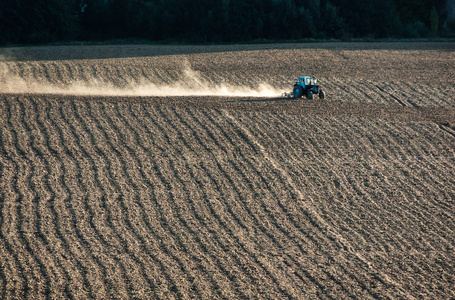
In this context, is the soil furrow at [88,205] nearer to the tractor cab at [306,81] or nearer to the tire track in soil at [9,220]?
the tire track in soil at [9,220]

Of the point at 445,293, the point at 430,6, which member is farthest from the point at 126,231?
the point at 430,6

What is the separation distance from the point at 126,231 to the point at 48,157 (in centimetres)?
686

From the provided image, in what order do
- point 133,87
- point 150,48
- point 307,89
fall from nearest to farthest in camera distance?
1. point 307,89
2. point 133,87
3. point 150,48

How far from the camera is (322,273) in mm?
13680

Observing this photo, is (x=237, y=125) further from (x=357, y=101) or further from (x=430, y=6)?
(x=430, y=6)

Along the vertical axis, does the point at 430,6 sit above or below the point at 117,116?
above

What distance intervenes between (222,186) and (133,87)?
14.3 metres

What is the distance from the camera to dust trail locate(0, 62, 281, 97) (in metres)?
30.2

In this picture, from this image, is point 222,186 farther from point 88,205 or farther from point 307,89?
point 307,89

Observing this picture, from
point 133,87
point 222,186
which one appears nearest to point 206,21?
point 133,87

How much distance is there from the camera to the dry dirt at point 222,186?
13.5 metres

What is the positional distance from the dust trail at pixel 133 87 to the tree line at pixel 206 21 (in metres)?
17.9

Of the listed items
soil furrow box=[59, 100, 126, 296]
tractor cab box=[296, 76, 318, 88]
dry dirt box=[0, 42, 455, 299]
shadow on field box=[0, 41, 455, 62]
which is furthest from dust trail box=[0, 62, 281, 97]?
soil furrow box=[59, 100, 126, 296]

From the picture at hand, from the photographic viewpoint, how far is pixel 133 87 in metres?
31.6
